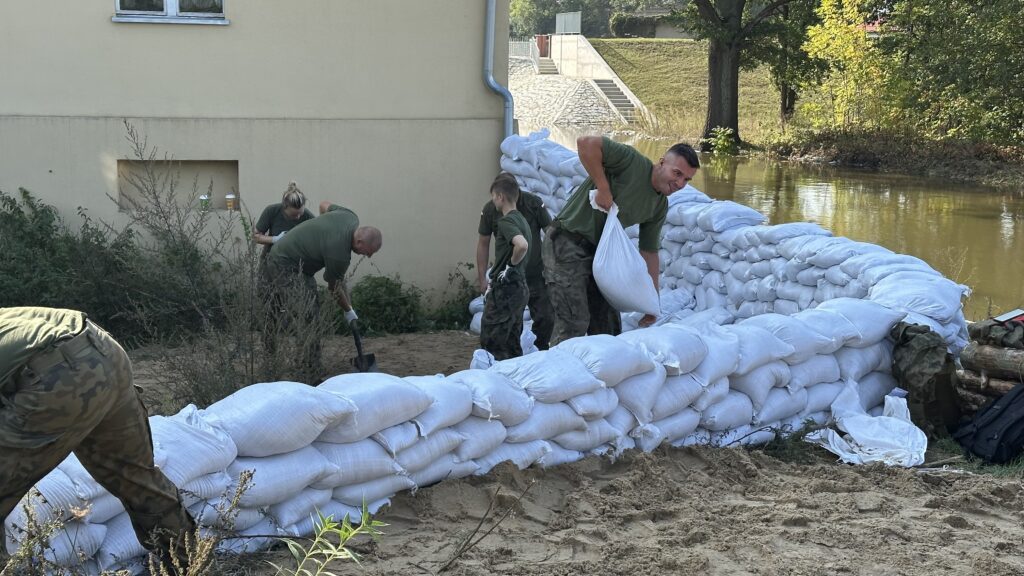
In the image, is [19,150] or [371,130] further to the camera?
[371,130]

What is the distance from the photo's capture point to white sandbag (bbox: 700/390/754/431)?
4.79 meters

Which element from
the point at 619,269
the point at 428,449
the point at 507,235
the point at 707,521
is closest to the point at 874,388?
the point at 619,269

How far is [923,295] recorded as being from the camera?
5.53 metres

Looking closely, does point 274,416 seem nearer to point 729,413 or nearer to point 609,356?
point 609,356

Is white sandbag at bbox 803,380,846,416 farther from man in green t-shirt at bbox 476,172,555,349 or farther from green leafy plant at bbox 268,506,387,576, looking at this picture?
green leafy plant at bbox 268,506,387,576

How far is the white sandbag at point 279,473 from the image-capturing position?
3.34 meters

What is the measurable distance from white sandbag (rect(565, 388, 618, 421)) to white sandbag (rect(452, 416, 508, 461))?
1.24ft

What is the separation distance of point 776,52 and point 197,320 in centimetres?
2068

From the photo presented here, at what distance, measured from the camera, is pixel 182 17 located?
8477 millimetres

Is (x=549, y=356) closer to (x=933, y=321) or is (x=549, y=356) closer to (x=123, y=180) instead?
(x=933, y=321)

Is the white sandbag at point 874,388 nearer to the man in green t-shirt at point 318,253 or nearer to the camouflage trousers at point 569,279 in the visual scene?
the camouflage trousers at point 569,279

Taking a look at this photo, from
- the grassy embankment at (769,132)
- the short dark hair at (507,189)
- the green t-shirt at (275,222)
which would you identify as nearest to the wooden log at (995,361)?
the short dark hair at (507,189)

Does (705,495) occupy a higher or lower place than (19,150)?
lower

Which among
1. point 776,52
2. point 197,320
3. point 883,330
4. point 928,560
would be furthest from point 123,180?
point 776,52
